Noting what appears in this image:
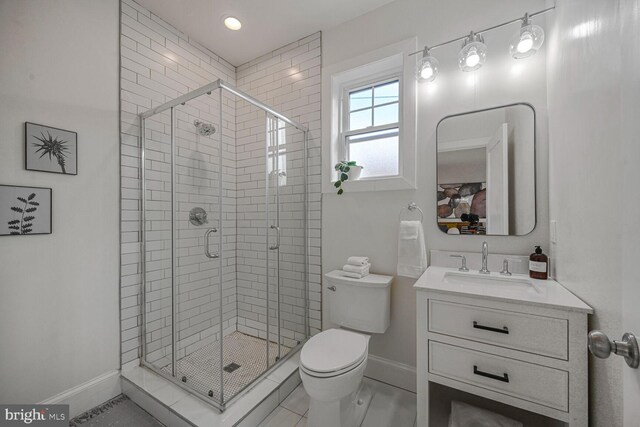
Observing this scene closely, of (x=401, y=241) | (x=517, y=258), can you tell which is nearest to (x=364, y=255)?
(x=401, y=241)

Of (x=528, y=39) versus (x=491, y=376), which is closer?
(x=491, y=376)

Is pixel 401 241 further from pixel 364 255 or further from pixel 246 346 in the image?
pixel 246 346

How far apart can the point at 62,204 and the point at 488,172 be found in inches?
107

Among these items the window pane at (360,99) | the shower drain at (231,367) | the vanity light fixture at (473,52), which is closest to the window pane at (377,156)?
the window pane at (360,99)

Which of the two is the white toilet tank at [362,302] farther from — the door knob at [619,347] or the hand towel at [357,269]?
the door knob at [619,347]

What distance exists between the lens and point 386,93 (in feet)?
6.97

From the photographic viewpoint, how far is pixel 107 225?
180cm

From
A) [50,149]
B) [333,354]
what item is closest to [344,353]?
[333,354]

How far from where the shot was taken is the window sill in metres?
Result: 1.87

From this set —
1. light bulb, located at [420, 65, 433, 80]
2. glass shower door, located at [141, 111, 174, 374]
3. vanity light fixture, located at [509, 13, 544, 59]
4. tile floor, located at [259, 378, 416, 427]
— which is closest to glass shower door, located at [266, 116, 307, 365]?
tile floor, located at [259, 378, 416, 427]

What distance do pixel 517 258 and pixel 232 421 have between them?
193cm

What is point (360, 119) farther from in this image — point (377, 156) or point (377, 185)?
point (377, 185)

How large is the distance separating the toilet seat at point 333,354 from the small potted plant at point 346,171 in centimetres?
108

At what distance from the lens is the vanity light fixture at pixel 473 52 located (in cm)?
151
